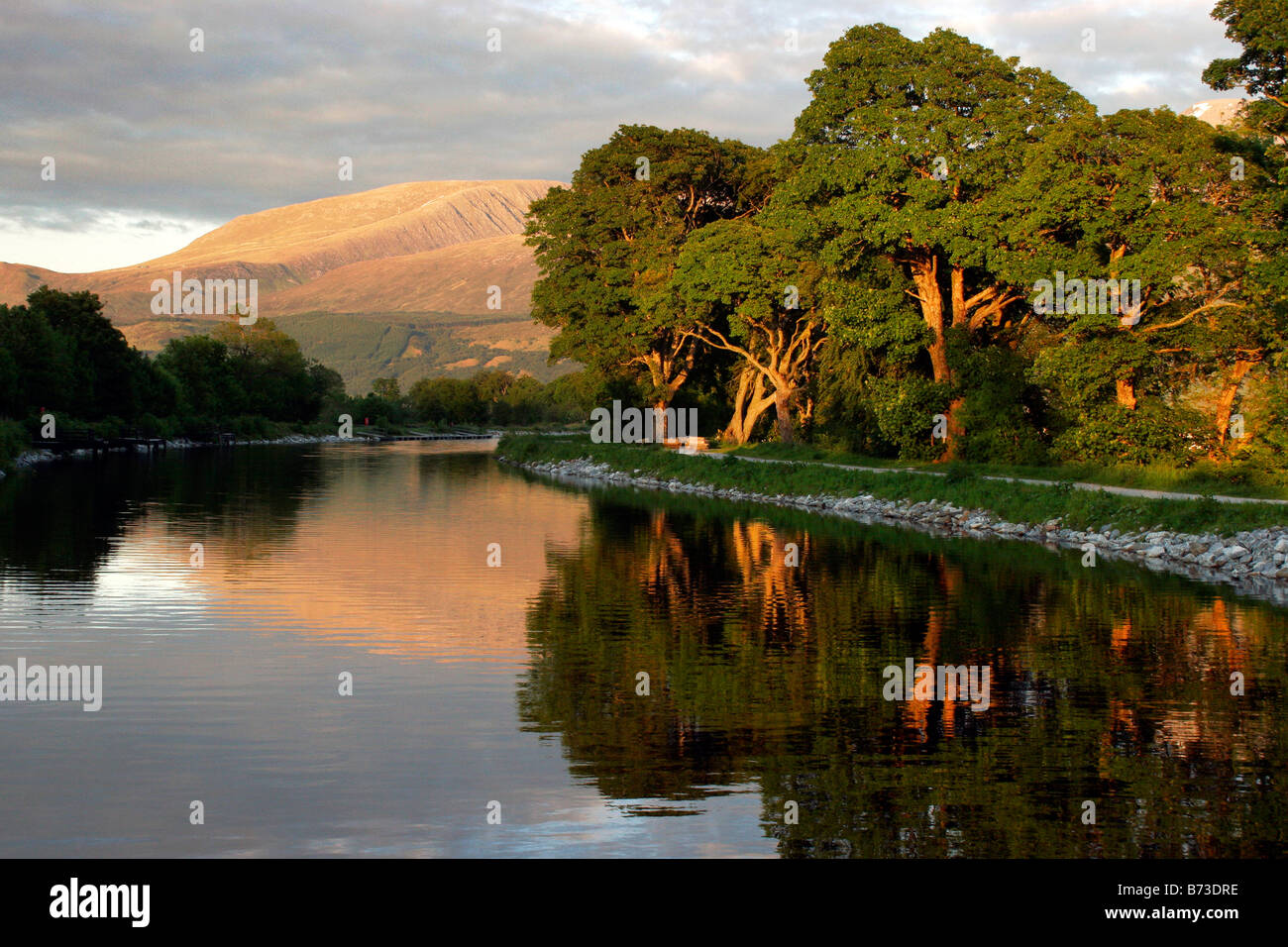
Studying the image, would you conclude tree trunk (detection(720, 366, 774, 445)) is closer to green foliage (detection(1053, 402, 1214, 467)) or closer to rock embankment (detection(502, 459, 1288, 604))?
rock embankment (detection(502, 459, 1288, 604))

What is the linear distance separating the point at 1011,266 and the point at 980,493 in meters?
9.63

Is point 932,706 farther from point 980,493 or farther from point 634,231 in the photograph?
point 634,231

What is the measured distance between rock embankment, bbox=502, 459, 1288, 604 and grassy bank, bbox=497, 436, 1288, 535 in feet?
1.13

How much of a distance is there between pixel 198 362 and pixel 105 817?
141084mm

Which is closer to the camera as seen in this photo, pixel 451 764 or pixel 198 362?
pixel 451 764

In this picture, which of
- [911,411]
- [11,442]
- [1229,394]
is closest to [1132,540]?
[1229,394]

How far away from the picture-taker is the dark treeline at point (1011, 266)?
39312 millimetres

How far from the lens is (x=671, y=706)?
1327cm

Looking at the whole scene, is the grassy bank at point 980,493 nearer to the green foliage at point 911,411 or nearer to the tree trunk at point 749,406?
the green foliage at point 911,411

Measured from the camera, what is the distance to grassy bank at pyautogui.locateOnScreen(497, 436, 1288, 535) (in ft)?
93.1

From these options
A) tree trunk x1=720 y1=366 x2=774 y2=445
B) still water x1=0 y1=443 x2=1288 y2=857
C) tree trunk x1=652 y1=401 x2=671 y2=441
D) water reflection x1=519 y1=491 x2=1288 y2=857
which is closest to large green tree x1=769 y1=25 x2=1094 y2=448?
tree trunk x1=720 y1=366 x2=774 y2=445
